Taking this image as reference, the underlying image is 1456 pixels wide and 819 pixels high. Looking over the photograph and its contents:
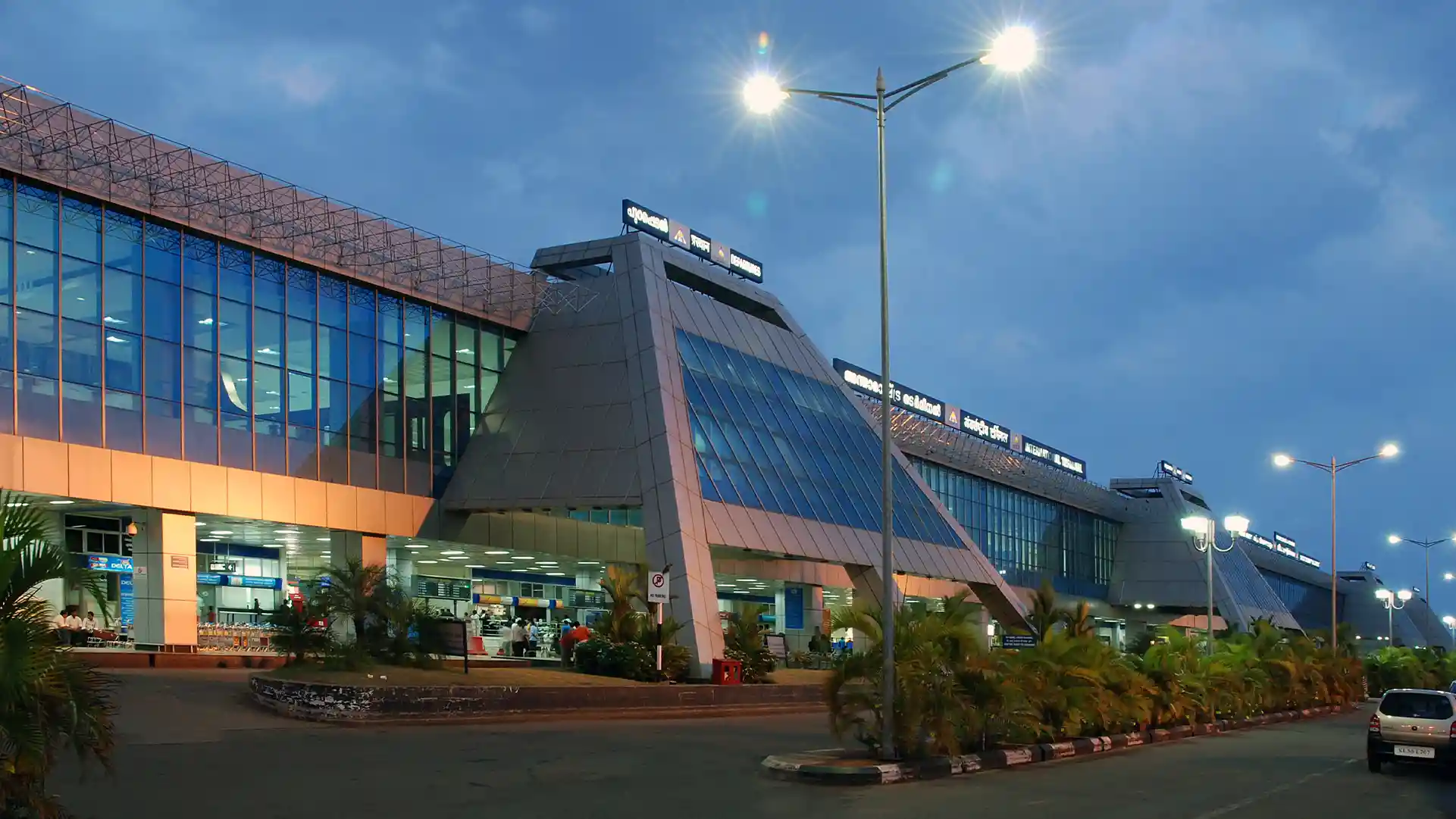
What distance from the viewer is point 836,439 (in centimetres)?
5178

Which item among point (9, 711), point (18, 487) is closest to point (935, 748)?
point (9, 711)

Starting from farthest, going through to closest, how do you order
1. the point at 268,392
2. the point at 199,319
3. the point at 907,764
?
the point at 268,392, the point at 199,319, the point at 907,764

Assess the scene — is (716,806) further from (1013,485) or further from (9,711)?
(1013,485)

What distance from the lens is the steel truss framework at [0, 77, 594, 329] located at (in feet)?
104

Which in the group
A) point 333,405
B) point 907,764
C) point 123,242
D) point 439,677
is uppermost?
point 123,242

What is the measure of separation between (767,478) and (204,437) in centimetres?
1715

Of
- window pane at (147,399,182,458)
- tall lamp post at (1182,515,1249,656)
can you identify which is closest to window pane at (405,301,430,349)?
window pane at (147,399,182,458)

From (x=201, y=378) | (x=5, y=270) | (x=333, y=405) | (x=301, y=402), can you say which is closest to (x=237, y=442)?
(x=201, y=378)

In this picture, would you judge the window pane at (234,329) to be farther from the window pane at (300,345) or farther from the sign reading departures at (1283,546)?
the sign reading departures at (1283,546)

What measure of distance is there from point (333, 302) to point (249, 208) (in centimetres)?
480

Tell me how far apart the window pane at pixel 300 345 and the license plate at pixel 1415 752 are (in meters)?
29.7

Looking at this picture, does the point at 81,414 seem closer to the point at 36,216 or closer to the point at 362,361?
the point at 36,216

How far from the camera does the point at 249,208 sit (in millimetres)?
37094

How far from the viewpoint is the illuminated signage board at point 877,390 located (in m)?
74.1
